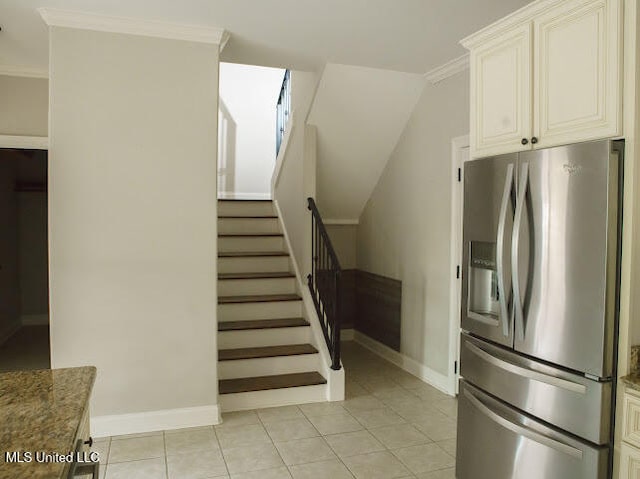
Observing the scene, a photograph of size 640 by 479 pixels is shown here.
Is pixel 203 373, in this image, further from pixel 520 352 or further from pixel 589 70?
pixel 589 70

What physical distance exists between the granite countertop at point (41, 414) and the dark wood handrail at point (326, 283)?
237 centimetres

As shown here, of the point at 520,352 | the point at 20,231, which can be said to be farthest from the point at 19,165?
the point at 520,352

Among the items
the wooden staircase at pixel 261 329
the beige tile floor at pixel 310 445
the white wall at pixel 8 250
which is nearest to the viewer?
the beige tile floor at pixel 310 445

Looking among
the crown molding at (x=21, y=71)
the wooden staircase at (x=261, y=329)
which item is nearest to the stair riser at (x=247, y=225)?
the wooden staircase at (x=261, y=329)

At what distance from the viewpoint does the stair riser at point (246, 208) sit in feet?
19.1

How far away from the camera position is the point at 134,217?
3.33 meters

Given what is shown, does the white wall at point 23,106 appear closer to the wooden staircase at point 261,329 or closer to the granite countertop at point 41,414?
the wooden staircase at point 261,329

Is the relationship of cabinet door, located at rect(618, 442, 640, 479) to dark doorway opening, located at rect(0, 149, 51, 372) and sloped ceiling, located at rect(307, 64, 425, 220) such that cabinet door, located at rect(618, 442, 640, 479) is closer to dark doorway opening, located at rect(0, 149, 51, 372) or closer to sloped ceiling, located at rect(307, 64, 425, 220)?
sloped ceiling, located at rect(307, 64, 425, 220)

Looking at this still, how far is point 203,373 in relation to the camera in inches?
137

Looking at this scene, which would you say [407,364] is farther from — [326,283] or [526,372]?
[526,372]

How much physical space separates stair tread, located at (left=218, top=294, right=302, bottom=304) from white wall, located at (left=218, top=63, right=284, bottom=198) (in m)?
2.56

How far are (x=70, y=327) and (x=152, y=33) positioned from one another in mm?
2026

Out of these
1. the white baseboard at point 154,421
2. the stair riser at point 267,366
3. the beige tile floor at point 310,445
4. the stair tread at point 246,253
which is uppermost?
the stair tread at point 246,253

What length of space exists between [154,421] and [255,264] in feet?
6.56
